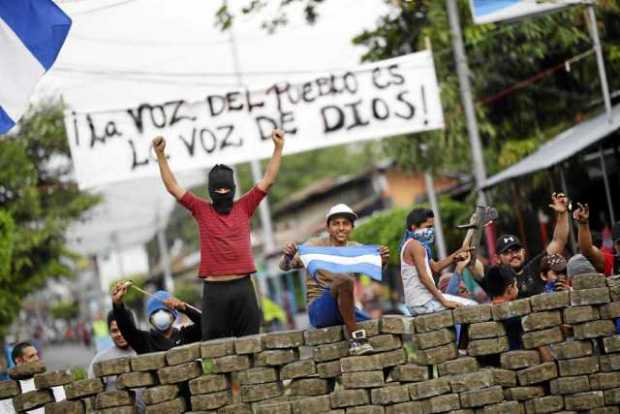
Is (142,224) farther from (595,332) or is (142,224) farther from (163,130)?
(595,332)

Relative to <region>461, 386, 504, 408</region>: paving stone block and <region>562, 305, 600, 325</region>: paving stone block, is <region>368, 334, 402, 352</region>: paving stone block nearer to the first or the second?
<region>461, 386, 504, 408</region>: paving stone block

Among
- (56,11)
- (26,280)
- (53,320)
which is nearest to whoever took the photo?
(56,11)

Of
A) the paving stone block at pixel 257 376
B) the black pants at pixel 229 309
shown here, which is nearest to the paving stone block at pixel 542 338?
the paving stone block at pixel 257 376

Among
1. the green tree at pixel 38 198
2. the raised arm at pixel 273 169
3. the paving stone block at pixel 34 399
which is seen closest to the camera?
the paving stone block at pixel 34 399

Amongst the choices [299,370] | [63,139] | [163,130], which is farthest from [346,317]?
[63,139]

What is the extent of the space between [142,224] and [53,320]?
66.3 meters

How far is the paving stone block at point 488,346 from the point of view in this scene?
326 inches

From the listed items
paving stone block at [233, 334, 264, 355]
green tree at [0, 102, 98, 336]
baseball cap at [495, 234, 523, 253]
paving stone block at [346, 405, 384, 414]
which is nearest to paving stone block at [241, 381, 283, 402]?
paving stone block at [233, 334, 264, 355]

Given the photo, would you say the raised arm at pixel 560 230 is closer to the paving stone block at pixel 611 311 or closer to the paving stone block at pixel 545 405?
the paving stone block at pixel 611 311

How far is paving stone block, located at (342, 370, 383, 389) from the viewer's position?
8055mm

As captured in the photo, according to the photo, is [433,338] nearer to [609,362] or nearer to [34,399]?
[609,362]

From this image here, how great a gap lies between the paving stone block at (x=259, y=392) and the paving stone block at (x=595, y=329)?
90.9 inches

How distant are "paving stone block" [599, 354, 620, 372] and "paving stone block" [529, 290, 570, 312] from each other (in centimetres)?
50

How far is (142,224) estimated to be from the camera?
131ft
